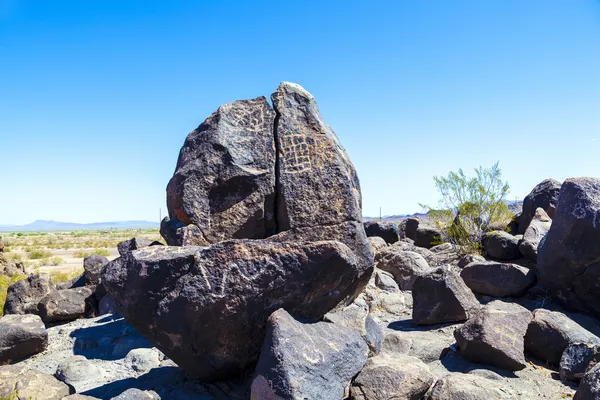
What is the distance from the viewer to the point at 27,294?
27.8 feet

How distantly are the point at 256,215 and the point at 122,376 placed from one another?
220cm

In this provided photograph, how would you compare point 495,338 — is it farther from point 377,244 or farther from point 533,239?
point 377,244

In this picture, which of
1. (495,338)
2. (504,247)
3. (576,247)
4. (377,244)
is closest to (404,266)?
(504,247)

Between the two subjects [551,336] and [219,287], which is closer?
[219,287]

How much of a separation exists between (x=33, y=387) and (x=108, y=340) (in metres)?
2.39

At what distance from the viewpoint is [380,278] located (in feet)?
27.5

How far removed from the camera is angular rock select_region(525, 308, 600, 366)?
539 cm

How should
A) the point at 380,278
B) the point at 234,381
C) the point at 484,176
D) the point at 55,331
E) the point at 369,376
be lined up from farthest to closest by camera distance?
the point at 484,176 < the point at 380,278 < the point at 55,331 < the point at 234,381 < the point at 369,376

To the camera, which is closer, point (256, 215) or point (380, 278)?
point (256, 215)

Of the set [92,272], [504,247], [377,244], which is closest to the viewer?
[504,247]

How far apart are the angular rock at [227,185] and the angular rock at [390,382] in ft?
5.68

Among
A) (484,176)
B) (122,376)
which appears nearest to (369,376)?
(122,376)

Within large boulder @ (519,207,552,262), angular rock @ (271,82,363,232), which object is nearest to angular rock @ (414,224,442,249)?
large boulder @ (519,207,552,262)

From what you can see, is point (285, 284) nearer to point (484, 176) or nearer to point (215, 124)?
point (215, 124)
